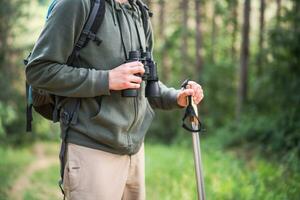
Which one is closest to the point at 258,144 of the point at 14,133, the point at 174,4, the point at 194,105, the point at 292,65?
the point at 292,65

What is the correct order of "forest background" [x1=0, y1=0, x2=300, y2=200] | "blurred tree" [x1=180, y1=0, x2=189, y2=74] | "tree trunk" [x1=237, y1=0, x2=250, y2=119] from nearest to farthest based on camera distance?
"forest background" [x1=0, y1=0, x2=300, y2=200], "tree trunk" [x1=237, y1=0, x2=250, y2=119], "blurred tree" [x1=180, y1=0, x2=189, y2=74]

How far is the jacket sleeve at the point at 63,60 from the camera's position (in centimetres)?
243

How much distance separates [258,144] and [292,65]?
6.57 ft

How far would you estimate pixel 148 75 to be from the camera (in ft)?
8.95

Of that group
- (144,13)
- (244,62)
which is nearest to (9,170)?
(244,62)

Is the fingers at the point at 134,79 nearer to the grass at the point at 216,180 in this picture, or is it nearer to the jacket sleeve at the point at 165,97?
the jacket sleeve at the point at 165,97

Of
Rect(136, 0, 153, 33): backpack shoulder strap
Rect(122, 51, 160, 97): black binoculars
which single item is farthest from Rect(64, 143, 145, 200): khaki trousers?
Rect(136, 0, 153, 33): backpack shoulder strap

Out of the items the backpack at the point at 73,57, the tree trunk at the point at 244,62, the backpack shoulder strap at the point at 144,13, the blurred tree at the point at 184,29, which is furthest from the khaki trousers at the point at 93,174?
the blurred tree at the point at 184,29

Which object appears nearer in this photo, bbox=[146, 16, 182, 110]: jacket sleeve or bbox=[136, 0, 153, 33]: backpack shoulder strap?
bbox=[136, 0, 153, 33]: backpack shoulder strap

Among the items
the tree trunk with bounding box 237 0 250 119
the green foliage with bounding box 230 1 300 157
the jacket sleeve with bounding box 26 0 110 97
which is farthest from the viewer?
the tree trunk with bounding box 237 0 250 119

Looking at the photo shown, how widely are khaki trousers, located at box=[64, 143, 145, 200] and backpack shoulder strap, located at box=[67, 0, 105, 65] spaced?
531 mm

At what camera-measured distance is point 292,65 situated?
10719 millimetres

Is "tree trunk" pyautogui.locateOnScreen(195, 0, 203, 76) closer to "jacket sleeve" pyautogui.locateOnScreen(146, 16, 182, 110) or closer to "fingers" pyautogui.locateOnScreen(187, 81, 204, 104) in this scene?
"jacket sleeve" pyautogui.locateOnScreen(146, 16, 182, 110)

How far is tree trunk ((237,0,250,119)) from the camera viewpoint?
15070 mm
